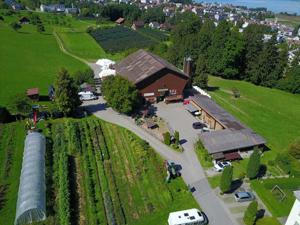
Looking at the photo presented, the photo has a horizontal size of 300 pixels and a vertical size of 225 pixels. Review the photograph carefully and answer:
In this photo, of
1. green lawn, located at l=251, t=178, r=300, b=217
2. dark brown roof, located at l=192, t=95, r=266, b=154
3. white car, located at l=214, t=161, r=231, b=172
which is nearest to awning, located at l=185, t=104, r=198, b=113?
dark brown roof, located at l=192, t=95, r=266, b=154

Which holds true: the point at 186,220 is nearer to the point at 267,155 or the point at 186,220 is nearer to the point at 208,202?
the point at 208,202

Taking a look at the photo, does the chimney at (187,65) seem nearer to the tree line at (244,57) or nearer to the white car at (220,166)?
the tree line at (244,57)

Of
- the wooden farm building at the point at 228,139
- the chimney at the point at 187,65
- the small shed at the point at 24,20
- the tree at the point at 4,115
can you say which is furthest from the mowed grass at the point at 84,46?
the wooden farm building at the point at 228,139

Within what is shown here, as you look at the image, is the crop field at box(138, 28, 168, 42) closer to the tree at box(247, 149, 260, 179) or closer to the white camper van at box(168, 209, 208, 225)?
the tree at box(247, 149, 260, 179)

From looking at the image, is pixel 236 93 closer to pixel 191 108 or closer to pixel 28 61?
pixel 191 108

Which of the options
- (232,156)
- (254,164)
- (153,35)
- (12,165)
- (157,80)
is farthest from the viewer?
(153,35)

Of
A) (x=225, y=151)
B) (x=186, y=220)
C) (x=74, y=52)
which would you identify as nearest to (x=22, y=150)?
(x=186, y=220)

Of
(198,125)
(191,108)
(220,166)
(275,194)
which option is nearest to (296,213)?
(275,194)
